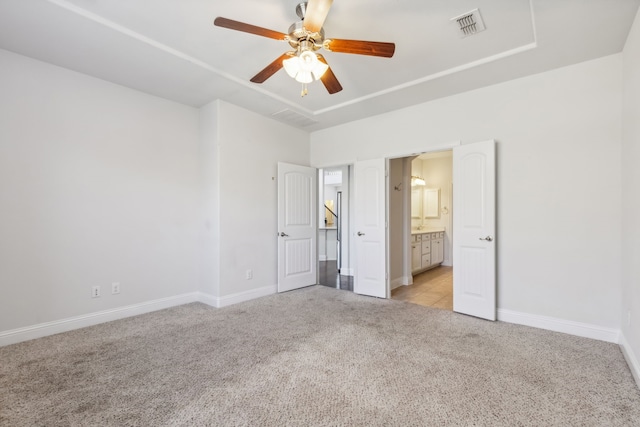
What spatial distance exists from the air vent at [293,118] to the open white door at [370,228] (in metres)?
1.09

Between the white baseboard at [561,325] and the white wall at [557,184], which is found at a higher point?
the white wall at [557,184]

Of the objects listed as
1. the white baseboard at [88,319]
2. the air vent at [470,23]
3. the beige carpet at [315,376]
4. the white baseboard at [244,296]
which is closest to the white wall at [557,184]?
the beige carpet at [315,376]

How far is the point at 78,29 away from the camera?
2473 mm

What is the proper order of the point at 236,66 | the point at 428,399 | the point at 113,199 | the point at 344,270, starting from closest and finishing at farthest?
the point at 428,399
the point at 236,66
the point at 113,199
the point at 344,270

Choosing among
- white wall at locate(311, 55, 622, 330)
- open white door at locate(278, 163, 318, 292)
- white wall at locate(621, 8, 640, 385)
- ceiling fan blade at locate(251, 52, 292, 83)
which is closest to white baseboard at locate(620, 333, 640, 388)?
white wall at locate(621, 8, 640, 385)

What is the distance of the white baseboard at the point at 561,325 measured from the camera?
276 centimetres

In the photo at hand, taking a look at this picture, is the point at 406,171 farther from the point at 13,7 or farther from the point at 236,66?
the point at 13,7

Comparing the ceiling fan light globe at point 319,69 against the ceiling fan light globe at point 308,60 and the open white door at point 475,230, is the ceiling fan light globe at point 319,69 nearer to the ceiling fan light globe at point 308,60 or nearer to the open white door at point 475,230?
the ceiling fan light globe at point 308,60

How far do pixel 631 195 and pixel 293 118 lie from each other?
394 centimetres

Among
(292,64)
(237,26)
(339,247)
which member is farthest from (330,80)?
(339,247)

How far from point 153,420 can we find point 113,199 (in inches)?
104

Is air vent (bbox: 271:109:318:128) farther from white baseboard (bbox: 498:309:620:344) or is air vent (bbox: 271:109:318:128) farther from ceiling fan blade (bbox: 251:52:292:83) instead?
white baseboard (bbox: 498:309:620:344)

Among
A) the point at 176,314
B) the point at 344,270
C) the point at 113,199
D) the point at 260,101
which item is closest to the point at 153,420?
the point at 176,314

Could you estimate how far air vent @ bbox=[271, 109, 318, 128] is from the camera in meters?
4.41
